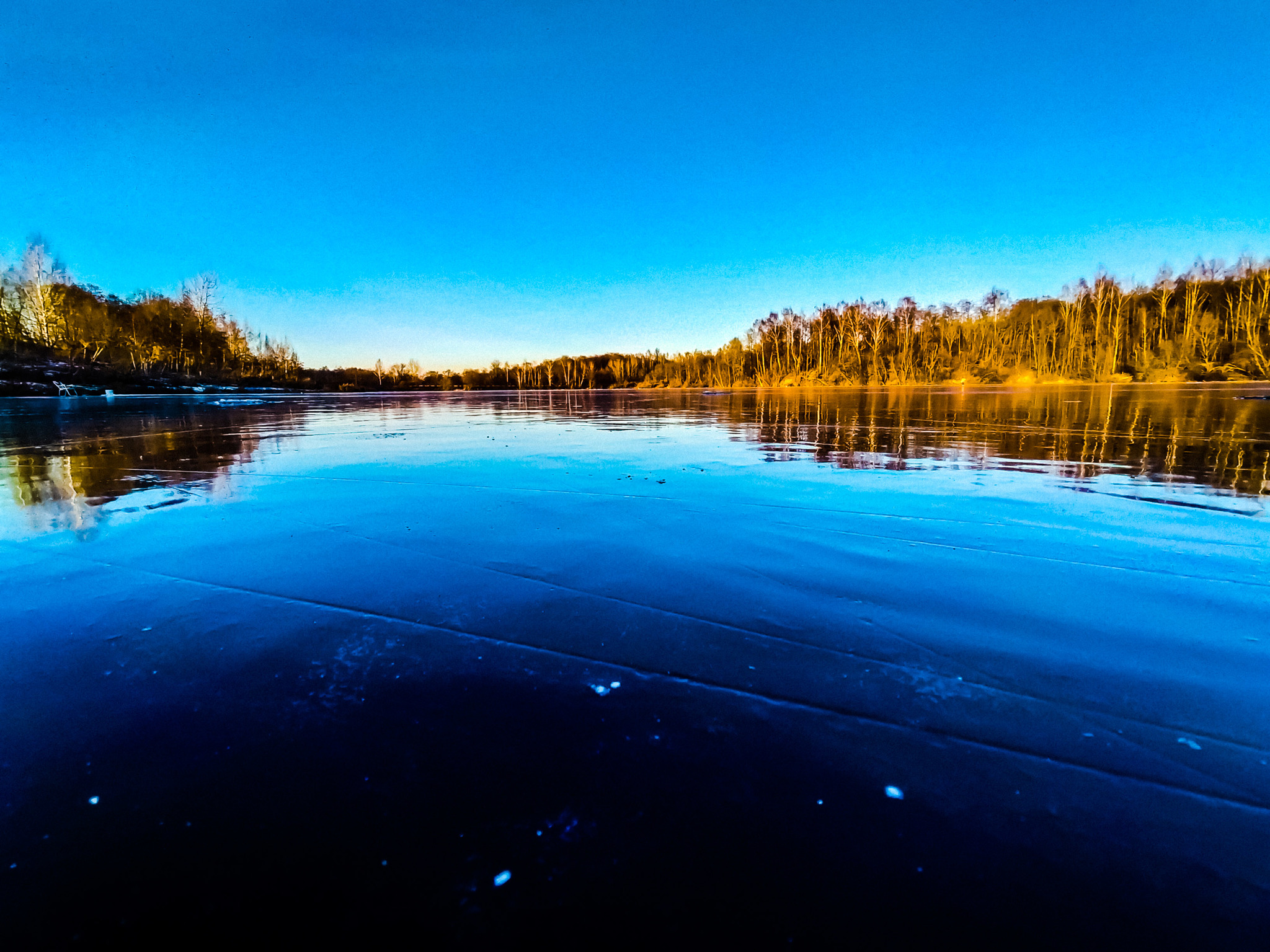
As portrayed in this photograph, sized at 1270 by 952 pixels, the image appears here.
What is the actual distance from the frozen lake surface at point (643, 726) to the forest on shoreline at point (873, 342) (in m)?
71.6

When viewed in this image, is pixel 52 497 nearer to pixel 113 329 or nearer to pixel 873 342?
pixel 113 329

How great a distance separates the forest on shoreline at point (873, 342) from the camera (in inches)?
2410

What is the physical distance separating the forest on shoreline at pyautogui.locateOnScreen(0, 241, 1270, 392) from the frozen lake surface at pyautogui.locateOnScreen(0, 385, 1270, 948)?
71.6 m

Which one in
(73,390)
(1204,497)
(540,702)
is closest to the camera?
(540,702)

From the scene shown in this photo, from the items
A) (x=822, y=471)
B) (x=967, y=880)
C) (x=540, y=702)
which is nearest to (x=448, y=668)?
(x=540, y=702)

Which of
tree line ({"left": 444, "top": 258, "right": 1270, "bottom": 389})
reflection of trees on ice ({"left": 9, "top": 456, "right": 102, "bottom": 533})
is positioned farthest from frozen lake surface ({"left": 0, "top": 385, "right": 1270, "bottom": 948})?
tree line ({"left": 444, "top": 258, "right": 1270, "bottom": 389})

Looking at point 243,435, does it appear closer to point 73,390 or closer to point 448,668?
point 448,668

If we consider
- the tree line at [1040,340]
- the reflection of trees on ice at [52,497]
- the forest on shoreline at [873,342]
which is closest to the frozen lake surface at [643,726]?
the reflection of trees on ice at [52,497]

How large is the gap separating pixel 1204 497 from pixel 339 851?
9.28 m

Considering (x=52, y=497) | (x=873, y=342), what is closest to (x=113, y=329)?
(x=52, y=497)

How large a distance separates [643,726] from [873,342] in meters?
113

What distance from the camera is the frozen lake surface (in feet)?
5.53

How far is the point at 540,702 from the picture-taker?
8.82 feet

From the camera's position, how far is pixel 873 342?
103 m
